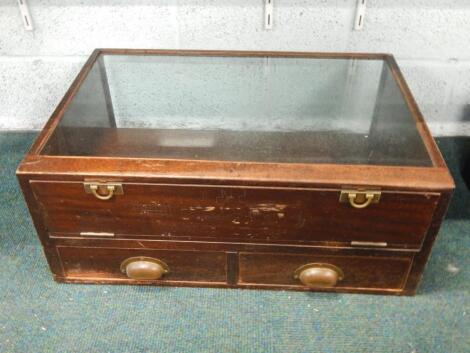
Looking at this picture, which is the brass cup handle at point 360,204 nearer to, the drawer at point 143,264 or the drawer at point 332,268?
the drawer at point 332,268

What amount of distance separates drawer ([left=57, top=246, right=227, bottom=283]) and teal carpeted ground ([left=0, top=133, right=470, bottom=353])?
0.04 metres

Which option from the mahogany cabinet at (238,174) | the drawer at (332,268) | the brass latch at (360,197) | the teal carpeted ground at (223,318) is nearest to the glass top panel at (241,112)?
the mahogany cabinet at (238,174)

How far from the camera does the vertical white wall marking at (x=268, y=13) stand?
1.41 metres

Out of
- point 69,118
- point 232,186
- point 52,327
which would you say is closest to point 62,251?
point 52,327

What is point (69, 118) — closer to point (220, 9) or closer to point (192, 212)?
point (192, 212)

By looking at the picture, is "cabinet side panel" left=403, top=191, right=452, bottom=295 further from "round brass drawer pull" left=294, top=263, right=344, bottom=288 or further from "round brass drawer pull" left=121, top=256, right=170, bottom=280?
"round brass drawer pull" left=121, top=256, right=170, bottom=280

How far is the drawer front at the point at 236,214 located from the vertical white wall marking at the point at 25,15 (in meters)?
0.72

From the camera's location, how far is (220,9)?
1.44 m

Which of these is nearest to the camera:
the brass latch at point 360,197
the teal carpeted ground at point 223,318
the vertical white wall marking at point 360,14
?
the brass latch at point 360,197

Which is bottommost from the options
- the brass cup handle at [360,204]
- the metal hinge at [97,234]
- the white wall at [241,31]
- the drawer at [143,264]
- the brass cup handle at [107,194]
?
the drawer at [143,264]

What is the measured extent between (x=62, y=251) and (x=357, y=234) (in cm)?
67

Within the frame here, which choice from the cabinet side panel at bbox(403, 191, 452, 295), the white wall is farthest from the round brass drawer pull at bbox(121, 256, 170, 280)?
the white wall

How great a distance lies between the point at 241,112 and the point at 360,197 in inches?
16.9

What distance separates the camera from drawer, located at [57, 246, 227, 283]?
1114mm
